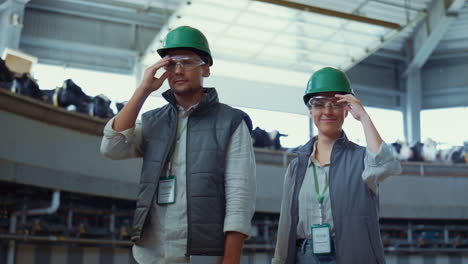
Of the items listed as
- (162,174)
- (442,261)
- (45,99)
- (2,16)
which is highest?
(2,16)

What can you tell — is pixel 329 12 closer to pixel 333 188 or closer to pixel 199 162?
pixel 333 188

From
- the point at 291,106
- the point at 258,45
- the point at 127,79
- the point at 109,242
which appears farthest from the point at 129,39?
the point at 109,242

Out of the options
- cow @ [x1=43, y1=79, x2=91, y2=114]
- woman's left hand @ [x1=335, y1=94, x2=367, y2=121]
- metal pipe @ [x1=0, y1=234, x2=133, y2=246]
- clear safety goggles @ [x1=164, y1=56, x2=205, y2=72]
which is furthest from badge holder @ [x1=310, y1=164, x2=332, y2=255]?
cow @ [x1=43, y1=79, x2=91, y2=114]

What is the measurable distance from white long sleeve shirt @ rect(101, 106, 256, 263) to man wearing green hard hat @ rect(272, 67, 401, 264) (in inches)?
24.4

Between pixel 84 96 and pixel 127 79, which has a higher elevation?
pixel 127 79

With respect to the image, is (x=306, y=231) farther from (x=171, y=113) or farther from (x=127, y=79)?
(x=127, y=79)

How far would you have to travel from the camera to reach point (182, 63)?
8.09 ft

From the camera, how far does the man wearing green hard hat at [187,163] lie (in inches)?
87.8

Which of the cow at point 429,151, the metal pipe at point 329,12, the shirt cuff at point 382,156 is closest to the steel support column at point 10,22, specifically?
the metal pipe at point 329,12

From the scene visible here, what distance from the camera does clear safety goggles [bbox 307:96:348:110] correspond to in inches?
120

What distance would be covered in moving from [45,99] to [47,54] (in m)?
9.50

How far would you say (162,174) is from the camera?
94.7 inches

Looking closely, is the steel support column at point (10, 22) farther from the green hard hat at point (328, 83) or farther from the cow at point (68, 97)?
the green hard hat at point (328, 83)

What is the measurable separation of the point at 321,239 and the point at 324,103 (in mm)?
733
